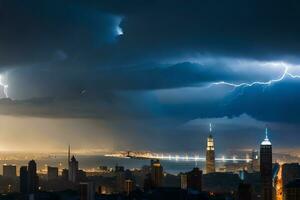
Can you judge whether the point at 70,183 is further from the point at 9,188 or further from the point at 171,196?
the point at 171,196

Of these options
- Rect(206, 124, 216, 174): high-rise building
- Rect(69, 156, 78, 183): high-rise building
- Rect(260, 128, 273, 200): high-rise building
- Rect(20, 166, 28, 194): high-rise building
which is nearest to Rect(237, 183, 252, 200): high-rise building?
Rect(260, 128, 273, 200): high-rise building

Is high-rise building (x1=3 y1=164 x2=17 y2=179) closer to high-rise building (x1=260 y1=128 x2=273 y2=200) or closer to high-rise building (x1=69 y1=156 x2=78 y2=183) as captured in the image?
high-rise building (x1=69 y1=156 x2=78 y2=183)

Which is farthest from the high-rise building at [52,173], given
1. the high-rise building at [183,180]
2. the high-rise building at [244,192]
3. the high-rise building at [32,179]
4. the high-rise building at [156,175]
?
the high-rise building at [244,192]

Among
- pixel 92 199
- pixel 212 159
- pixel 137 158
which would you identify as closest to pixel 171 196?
pixel 92 199

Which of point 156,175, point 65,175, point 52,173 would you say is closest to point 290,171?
point 156,175

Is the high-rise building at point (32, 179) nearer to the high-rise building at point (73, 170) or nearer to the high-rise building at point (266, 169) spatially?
the high-rise building at point (73, 170)

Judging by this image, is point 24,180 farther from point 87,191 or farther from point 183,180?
point 183,180

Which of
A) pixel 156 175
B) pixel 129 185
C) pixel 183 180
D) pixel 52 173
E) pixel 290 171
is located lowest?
pixel 129 185
